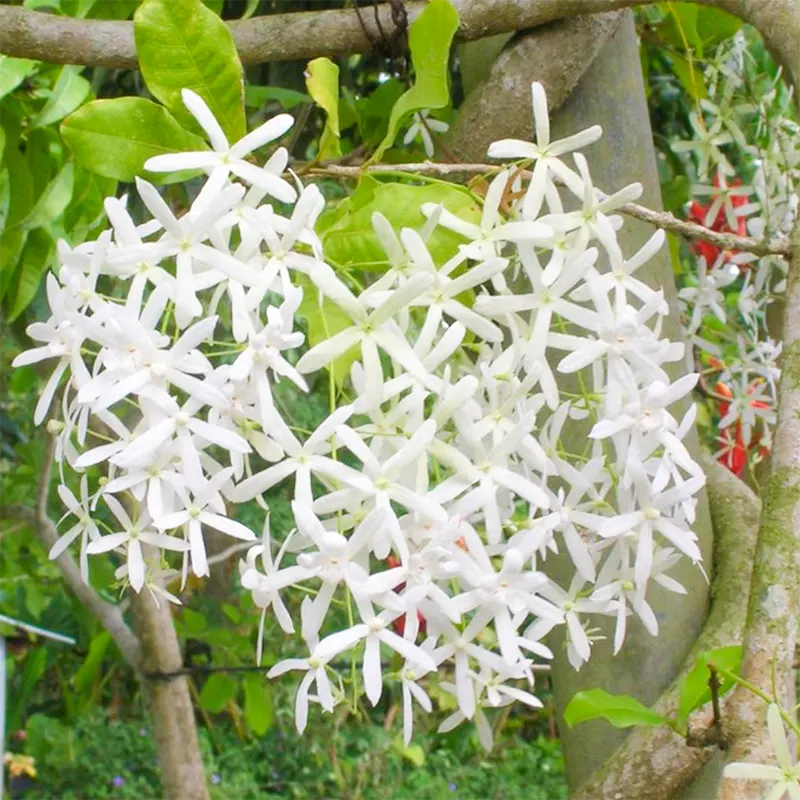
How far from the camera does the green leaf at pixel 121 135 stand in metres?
0.46

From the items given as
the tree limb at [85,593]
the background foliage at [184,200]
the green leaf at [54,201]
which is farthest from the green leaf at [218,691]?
the green leaf at [54,201]

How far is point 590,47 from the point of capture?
642mm

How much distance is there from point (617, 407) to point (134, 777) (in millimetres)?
1942

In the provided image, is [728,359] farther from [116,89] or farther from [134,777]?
[134,777]

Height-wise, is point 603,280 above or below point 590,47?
below

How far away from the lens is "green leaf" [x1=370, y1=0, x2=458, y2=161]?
50cm

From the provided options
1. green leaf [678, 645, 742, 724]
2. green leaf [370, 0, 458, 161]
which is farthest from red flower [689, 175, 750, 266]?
green leaf [678, 645, 742, 724]

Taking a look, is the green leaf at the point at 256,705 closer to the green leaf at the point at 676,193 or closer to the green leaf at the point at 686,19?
the green leaf at the point at 676,193

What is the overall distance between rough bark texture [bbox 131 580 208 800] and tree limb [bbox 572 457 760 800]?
514 mm

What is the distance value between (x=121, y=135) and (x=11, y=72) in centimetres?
19

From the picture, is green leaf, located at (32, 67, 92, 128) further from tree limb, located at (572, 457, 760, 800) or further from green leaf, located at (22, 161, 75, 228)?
tree limb, located at (572, 457, 760, 800)

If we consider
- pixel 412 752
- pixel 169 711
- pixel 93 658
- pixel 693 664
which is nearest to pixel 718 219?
pixel 693 664

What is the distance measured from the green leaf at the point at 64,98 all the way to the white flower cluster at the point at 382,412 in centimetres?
22

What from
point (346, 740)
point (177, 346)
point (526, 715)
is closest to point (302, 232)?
point (177, 346)
